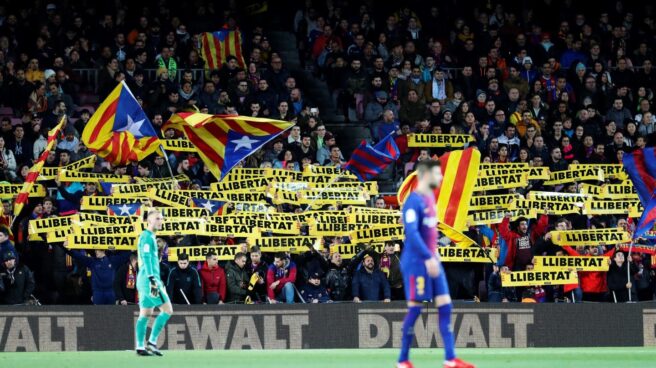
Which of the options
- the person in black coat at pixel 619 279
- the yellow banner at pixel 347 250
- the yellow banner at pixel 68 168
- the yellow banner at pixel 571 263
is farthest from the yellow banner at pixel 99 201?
the person in black coat at pixel 619 279

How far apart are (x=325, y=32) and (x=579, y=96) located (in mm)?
5498

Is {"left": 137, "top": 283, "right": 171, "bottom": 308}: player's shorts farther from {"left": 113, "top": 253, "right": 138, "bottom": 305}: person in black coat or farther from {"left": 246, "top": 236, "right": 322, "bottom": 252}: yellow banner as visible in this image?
{"left": 246, "top": 236, "right": 322, "bottom": 252}: yellow banner

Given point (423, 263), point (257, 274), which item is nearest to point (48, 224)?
point (257, 274)

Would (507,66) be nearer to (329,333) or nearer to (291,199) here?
(291,199)

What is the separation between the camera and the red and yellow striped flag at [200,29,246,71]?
96.6 ft

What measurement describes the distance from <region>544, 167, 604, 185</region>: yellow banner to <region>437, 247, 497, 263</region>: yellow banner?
11.9 feet

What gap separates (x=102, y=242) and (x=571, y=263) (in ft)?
24.6

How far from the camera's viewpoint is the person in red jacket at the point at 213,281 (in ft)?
73.4

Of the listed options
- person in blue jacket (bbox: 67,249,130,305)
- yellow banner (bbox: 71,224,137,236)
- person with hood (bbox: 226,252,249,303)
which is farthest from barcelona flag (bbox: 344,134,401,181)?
person in blue jacket (bbox: 67,249,130,305)

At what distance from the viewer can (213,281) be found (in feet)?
73.6

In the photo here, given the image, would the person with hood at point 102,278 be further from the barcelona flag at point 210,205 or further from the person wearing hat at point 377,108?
the person wearing hat at point 377,108

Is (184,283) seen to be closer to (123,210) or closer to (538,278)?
(123,210)

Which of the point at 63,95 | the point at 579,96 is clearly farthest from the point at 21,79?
the point at 579,96

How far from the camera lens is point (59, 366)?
53.9 ft
